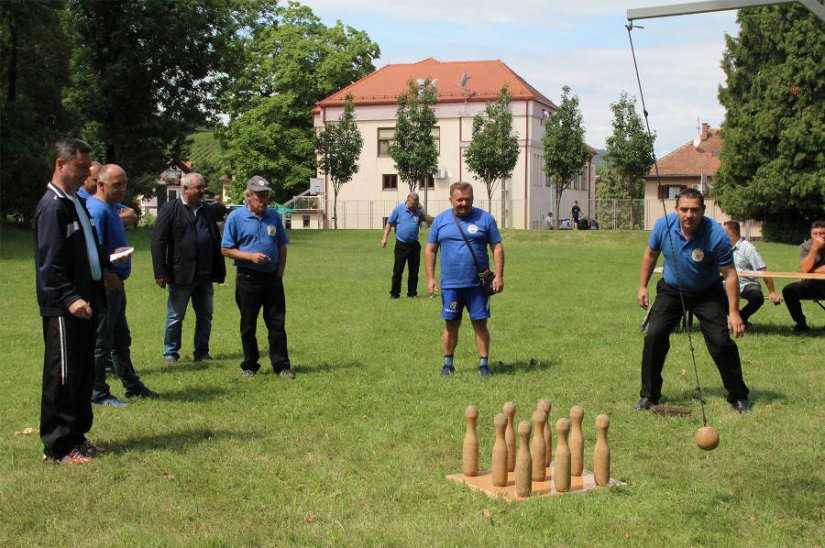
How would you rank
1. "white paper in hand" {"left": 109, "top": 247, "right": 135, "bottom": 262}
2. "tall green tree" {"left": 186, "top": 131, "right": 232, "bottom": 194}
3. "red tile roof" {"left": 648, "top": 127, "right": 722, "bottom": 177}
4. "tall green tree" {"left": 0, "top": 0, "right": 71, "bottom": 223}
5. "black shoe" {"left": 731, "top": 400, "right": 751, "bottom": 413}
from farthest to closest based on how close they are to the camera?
1. "tall green tree" {"left": 186, "top": 131, "right": 232, "bottom": 194}
2. "red tile roof" {"left": 648, "top": 127, "right": 722, "bottom": 177}
3. "tall green tree" {"left": 0, "top": 0, "right": 71, "bottom": 223}
4. "black shoe" {"left": 731, "top": 400, "right": 751, "bottom": 413}
5. "white paper in hand" {"left": 109, "top": 247, "right": 135, "bottom": 262}

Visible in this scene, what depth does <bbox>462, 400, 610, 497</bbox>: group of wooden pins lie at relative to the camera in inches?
221

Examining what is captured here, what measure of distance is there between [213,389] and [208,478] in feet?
10.1

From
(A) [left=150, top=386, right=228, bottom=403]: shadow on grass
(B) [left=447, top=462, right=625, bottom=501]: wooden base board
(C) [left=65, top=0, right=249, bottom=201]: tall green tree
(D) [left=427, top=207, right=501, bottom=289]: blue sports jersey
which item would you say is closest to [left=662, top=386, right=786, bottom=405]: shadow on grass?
(D) [left=427, top=207, right=501, bottom=289]: blue sports jersey

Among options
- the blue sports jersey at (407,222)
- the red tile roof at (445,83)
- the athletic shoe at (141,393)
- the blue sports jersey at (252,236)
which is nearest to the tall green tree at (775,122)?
the red tile roof at (445,83)

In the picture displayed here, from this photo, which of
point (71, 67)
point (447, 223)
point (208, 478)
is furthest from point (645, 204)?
point (208, 478)

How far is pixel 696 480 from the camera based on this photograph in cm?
601

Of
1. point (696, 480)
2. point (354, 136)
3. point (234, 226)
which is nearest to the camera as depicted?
point (696, 480)

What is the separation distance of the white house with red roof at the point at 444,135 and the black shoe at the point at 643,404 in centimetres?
5336

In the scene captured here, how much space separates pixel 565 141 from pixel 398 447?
160 ft

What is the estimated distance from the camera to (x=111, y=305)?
853cm

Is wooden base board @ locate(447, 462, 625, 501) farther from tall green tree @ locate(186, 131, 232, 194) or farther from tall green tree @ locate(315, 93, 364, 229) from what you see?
tall green tree @ locate(186, 131, 232, 194)

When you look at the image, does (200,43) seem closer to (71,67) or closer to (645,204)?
(71,67)

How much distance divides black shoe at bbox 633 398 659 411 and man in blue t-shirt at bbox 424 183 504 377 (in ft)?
6.22

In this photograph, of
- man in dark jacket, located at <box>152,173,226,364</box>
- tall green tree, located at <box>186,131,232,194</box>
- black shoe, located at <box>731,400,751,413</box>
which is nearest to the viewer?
black shoe, located at <box>731,400,751,413</box>
